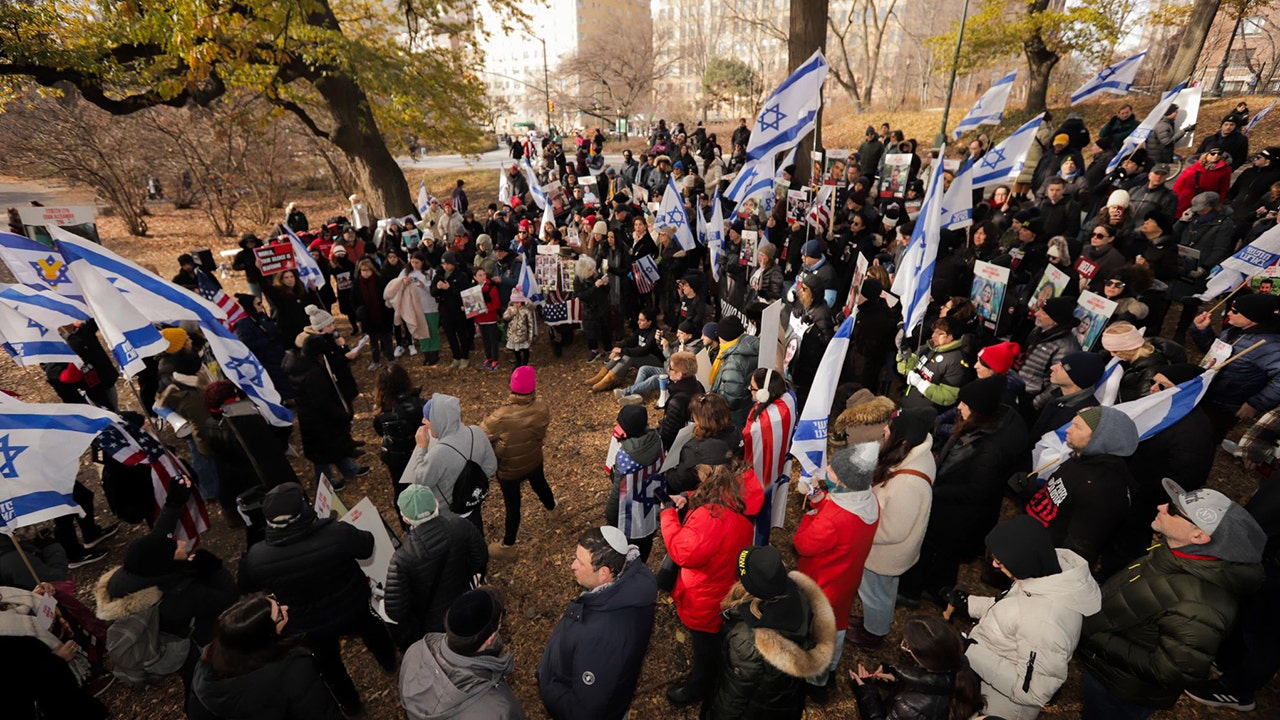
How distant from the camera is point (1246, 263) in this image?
6590 millimetres

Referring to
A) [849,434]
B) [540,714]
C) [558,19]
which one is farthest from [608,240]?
[558,19]

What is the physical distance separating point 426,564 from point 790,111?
7.86 m

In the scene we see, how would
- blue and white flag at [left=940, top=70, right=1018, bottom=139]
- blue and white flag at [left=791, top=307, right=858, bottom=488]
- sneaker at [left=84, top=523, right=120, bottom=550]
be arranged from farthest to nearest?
blue and white flag at [left=940, top=70, right=1018, bottom=139], sneaker at [left=84, top=523, right=120, bottom=550], blue and white flag at [left=791, top=307, right=858, bottom=488]

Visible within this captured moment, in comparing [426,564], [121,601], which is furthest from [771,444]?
[121,601]

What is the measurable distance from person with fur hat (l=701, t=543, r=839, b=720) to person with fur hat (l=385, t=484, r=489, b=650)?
188 cm

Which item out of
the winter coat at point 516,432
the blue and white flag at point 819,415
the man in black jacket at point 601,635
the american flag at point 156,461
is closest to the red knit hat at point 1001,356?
the blue and white flag at point 819,415

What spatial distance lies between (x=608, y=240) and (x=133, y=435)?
687cm

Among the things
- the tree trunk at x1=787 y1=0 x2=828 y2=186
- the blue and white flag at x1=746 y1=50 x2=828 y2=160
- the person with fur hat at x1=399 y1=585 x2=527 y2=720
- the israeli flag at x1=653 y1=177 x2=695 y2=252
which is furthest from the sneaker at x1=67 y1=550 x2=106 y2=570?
the tree trunk at x1=787 y1=0 x2=828 y2=186

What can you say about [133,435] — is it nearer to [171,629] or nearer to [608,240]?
[171,629]

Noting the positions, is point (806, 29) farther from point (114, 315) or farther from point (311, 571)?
point (311, 571)

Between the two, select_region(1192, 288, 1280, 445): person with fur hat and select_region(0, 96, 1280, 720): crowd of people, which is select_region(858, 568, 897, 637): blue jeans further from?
select_region(1192, 288, 1280, 445): person with fur hat

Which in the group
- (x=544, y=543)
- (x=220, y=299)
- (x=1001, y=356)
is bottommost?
(x=544, y=543)

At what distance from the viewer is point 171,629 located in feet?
12.4

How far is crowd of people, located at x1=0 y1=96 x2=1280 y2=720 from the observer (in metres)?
2.97
